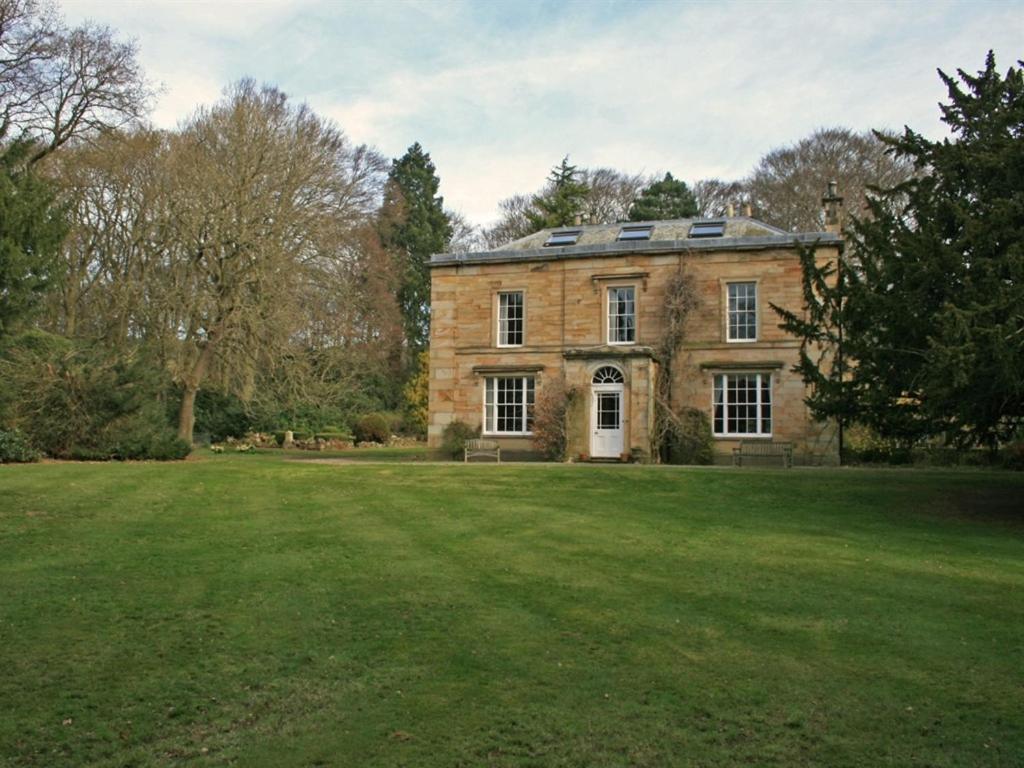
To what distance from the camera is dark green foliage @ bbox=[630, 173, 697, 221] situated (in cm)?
4953

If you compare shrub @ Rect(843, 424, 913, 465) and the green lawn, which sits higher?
shrub @ Rect(843, 424, 913, 465)

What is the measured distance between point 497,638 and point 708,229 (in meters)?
24.3

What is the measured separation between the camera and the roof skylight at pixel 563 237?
31.4 metres

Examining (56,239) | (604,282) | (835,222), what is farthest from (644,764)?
(835,222)

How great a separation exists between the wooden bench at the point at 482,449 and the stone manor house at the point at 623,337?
742mm

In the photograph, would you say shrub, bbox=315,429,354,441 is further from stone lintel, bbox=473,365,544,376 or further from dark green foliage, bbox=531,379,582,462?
dark green foliage, bbox=531,379,582,462

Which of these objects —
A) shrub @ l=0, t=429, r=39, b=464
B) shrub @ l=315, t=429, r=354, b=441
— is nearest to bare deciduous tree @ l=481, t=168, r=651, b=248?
shrub @ l=315, t=429, r=354, b=441

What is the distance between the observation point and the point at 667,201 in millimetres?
50406

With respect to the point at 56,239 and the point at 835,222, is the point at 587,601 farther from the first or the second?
the point at 835,222

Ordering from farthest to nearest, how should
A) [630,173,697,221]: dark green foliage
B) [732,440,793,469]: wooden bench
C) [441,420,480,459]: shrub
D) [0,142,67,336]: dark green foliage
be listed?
[630,173,697,221]: dark green foliage, [441,420,480,459]: shrub, [732,440,793,469]: wooden bench, [0,142,67,336]: dark green foliage

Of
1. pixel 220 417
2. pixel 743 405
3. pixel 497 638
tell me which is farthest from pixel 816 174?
pixel 497 638

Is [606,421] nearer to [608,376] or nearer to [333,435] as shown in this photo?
[608,376]

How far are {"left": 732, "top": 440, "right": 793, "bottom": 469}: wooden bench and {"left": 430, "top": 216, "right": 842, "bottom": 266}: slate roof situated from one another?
5802 mm

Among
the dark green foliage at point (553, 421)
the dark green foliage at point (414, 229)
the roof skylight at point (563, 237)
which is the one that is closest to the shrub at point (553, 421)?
the dark green foliage at point (553, 421)
